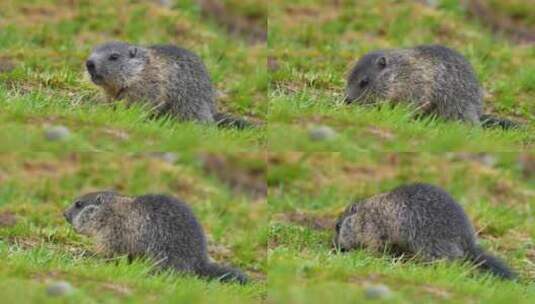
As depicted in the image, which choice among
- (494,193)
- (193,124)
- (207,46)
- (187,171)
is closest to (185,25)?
(207,46)

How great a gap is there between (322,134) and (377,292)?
6.48 ft

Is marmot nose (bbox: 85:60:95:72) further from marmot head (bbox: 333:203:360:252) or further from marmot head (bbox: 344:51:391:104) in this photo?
marmot head (bbox: 333:203:360:252)

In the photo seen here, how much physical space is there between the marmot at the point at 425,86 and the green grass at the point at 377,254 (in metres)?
1.51

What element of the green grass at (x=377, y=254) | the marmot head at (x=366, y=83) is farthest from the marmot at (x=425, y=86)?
the green grass at (x=377, y=254)

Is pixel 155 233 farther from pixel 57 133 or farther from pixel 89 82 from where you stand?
pixel 89 82

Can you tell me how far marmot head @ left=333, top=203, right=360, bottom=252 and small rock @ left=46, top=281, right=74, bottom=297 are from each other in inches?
131

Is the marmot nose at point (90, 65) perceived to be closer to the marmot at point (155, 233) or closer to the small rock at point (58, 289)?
the marmot at point (155, 233)

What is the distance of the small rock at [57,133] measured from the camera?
13.2 m

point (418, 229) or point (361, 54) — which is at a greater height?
point (361, 54)

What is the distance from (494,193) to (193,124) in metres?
4.64

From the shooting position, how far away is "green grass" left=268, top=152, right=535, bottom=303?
40.1ft

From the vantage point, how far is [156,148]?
13250 mm

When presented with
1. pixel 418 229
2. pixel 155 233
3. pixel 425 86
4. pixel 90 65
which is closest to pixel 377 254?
pixel 418 229

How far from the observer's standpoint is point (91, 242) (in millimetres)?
14570
